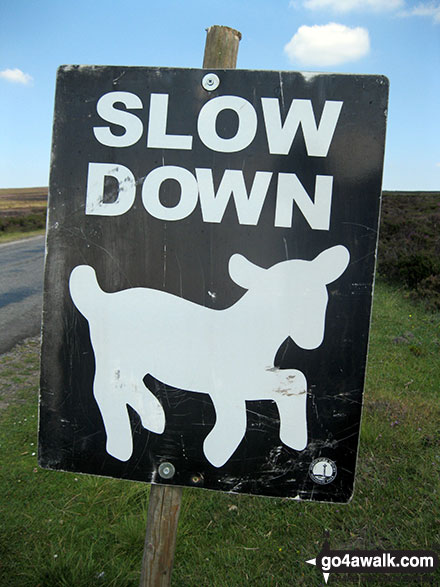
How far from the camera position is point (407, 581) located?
2326 millimetres

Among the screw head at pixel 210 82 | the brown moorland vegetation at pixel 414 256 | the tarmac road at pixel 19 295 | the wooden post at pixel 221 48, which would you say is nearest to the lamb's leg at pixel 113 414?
the screw head at pixel 210 82

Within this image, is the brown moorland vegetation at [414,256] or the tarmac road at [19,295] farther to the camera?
the brown moorland vegetation at [414,256]

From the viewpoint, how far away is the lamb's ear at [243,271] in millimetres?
1444

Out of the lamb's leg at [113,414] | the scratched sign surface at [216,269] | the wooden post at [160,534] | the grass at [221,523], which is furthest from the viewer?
the grass at [221,523]

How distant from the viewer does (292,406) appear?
147cm

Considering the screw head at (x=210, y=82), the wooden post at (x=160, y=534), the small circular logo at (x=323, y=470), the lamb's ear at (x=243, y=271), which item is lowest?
the wooden post at (x=160, y=534)

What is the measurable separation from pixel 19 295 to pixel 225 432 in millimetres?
7909

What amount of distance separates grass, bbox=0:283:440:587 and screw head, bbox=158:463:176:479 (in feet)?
3.48

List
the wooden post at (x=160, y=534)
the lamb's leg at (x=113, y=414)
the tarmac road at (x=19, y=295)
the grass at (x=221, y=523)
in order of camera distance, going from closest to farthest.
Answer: the lamb's leg at (x=113, y=414)
the wooden post at (x=160, y=534)
the grass at (x=221, y=523)
the tarmac road at (x=19, y=295)

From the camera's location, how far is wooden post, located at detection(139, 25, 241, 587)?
1581 mm

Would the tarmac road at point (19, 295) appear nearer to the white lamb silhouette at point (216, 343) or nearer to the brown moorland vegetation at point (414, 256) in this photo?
the white lamb silhouette at point (216, 343)

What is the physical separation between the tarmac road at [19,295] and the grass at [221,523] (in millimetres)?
2950

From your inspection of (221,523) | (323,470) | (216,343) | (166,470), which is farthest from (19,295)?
(323,470)

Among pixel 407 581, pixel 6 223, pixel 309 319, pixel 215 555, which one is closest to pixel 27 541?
pixel 215 555
